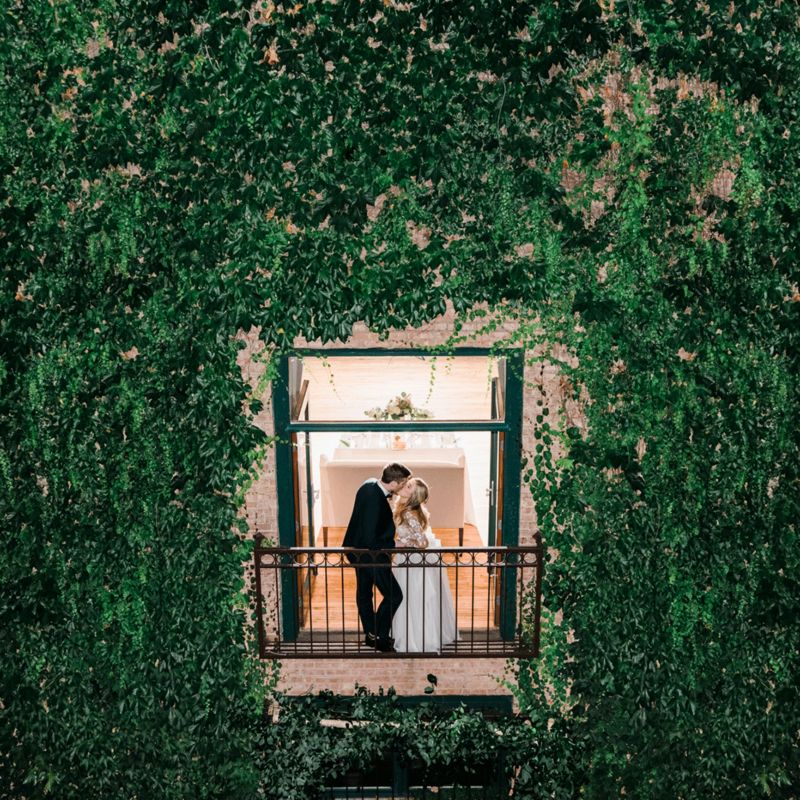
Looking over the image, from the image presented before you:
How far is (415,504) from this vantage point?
21.8ft

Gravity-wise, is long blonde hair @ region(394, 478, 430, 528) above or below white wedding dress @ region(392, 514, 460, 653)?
above

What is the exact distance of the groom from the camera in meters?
6.46

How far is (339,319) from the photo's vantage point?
5.26 m

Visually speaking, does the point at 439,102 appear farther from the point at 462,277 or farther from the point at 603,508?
the point at 603,508

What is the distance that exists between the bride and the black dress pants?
8cm

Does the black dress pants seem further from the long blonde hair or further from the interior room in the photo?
the interior room

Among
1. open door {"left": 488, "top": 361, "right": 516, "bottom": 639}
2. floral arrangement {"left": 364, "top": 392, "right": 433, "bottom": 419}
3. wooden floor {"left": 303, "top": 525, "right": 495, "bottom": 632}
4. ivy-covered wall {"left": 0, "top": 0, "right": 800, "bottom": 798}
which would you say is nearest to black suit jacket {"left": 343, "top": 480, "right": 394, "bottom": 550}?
wooden floor {"left": 303, "top": 525, "right": 495, "bottom": 632}

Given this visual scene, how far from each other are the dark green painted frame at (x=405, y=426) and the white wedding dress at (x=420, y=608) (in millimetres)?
717

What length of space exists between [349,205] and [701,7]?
209 cm

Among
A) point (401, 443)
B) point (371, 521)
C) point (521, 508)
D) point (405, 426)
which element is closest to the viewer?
point (405, 426)

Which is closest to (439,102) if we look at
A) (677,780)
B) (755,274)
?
(755,274)

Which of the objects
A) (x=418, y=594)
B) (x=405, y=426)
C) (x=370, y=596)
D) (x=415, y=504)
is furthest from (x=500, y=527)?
(x=370, y=596)

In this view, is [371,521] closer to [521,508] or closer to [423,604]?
[423,604]

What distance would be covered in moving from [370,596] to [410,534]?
53cm
